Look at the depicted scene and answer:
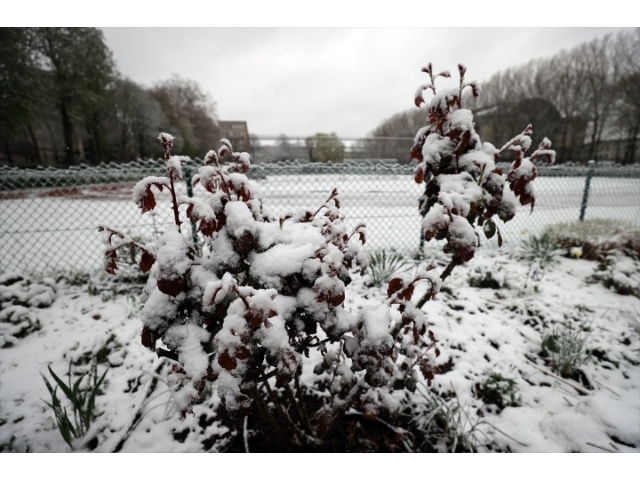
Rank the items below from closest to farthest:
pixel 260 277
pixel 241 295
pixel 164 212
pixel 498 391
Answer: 1. pixel 241 295
2. pixel 260 277
3. pixel 498 391
4. pixel 164 212

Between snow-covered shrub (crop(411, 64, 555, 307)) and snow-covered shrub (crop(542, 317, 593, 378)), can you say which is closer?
snow-covered shrub (crop(411, 64, 555, 307))

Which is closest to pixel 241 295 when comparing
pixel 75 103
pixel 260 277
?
pixel 260 277

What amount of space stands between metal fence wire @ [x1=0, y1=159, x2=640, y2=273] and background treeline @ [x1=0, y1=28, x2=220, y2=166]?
955 cm

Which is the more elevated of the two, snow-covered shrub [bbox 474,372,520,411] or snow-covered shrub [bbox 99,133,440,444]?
snow-covered shrub [bbox 99,133,440,444]

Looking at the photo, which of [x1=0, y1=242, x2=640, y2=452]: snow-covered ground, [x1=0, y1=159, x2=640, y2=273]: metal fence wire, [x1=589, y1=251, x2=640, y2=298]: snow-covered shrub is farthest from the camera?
[x1=0, y1=159, x2=640, y2=273]: metal fence wire

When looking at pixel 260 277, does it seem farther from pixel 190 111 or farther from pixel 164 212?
pixel 190 111

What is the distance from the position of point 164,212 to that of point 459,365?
17.6 feet

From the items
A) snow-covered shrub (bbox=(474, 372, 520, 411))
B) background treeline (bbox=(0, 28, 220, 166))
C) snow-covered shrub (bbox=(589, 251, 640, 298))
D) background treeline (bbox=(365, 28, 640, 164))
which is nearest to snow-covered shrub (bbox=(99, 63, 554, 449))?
snow-covered shrub (bbox=(474, 372, 520, 411))

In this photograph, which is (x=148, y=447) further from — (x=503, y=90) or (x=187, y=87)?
(x=187, y=87)

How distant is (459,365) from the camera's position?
2.01 meters

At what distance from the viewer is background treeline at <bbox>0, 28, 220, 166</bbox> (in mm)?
14102

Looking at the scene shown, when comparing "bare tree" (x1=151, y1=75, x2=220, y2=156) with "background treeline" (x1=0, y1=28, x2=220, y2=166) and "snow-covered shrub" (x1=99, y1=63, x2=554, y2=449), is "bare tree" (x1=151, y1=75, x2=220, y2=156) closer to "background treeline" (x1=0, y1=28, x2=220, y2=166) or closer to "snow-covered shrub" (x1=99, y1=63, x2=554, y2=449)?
"background treeline" (x1=0, y1=28, x2=220, y2=166)

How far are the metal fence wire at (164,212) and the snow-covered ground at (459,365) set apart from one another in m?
0.84

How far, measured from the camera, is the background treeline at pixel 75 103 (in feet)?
46.3
